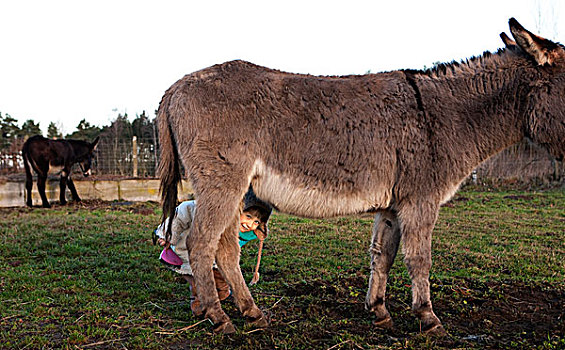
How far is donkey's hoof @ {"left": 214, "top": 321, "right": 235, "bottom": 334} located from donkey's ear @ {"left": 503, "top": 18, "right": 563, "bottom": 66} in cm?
368

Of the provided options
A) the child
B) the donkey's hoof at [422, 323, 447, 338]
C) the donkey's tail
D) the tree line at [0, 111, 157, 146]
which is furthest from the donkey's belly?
the tree line at [0, 111, 157, 146]

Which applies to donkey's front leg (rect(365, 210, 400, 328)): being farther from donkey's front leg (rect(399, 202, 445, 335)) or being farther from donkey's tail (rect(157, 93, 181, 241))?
donkey's tail (rect(157, 93, 181, 241))

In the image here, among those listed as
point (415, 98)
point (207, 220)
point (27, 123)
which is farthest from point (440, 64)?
point (27, 123)

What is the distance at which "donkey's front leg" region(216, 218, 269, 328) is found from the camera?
408 cm

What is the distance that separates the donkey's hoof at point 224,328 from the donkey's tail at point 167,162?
1.08 meters

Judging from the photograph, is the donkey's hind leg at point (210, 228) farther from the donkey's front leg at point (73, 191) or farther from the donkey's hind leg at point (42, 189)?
the donkey's front leg at point (73, 191)

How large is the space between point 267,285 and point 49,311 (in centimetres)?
234

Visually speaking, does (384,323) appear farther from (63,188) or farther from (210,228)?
(63,188)

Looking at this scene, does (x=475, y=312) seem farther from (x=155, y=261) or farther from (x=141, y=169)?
(x=141, y=169)

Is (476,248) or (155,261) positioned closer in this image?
(155,261)

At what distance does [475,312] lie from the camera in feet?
14.2

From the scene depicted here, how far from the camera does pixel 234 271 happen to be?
4207 millimetres

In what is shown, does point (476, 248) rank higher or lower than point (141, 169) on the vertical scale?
lower

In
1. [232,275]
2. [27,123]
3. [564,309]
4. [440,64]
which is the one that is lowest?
[564,309]
